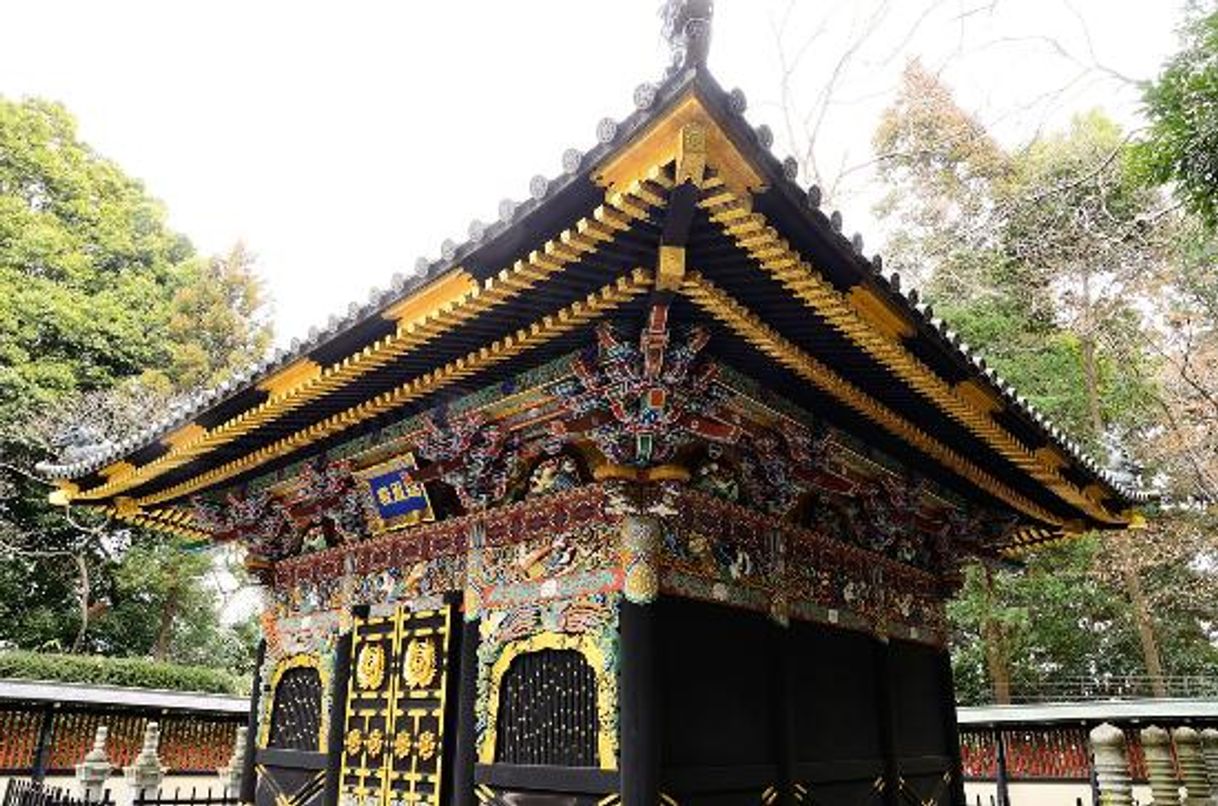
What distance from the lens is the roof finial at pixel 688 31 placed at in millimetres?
4180

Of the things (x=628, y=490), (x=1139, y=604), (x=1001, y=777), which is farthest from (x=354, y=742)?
(x=1139, y=604)

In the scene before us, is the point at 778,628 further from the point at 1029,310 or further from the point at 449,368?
the point at 1029,310

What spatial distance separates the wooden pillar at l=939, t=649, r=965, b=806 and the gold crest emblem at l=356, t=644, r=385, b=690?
259 inches

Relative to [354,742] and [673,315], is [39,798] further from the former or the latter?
[673,315]

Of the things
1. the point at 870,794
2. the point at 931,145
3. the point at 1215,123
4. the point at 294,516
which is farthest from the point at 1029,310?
the point at 294,516

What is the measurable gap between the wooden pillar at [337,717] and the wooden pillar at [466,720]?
1893 mm

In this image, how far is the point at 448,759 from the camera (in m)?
7.61

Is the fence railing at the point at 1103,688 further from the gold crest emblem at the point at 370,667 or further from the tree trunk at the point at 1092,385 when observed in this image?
the gold crest emblem at the point at 370,667

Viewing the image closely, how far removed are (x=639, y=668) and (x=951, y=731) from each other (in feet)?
19.8

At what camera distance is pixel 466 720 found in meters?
7.38

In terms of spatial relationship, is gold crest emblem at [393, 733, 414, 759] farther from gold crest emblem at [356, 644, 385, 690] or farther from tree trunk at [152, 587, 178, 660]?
tree trunk at [152, 587, 178, 660]

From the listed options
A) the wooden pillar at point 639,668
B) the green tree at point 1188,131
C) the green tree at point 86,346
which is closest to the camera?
the wooden pillar at point 639,668

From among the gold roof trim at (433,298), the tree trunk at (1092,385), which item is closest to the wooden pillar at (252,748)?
the gold roof trim at (433,298)

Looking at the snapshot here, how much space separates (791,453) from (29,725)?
63.2 ft
